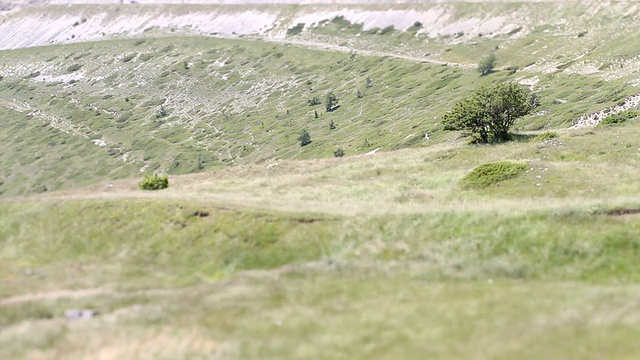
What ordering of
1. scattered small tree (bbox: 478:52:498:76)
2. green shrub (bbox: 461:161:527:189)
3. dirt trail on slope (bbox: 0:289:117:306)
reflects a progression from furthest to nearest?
scattered small tree (bbox: 478:52:498:76)
green shrub (bbox: 461:161:527:189)
dirt trail on slope (bbox: 0:289:117:306)

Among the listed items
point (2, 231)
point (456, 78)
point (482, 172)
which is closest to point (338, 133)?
point (456, 78)

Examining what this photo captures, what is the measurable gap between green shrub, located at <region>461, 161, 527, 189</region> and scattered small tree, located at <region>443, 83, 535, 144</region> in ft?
55.3

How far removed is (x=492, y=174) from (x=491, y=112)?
1928cm

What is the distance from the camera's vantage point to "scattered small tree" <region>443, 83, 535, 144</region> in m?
68.5

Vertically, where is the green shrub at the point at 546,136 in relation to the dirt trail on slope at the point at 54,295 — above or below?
below

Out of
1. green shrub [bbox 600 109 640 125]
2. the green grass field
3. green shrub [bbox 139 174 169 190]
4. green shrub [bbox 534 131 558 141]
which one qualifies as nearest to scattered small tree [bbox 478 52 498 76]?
green shrub [bbox 600 109 640 125]

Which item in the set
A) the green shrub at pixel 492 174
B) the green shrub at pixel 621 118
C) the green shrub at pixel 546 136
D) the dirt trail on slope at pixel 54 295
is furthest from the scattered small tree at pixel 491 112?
the dirt trail on slope at pixel 54 295

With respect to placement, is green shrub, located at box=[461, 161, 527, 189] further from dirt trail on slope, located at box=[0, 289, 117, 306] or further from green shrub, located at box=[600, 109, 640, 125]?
dirt trail on slope, located at box=[0, 289, 117, 306]

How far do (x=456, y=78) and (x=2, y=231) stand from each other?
164 m

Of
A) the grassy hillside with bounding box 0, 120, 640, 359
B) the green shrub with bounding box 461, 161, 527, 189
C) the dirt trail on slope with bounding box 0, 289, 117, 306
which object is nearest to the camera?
the grassy hillside with bounding box 0, 120, 640, 359

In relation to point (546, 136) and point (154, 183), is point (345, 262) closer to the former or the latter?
point (154, 183)

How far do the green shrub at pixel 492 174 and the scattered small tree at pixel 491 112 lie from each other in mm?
16861

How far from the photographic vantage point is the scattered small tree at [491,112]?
2697 inches

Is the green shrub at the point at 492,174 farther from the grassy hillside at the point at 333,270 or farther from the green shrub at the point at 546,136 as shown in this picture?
the green shrub at the point at 546,136
